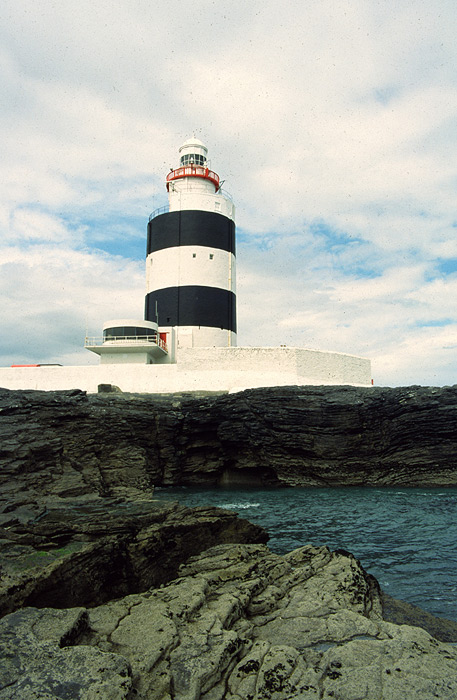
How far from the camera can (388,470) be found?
20.4 m

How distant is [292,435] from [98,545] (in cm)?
1457

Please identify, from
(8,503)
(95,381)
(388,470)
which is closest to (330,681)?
(8,503)

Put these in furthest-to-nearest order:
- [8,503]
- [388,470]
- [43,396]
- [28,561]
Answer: [388,470]
[43,396]
[8,503]
[28,561]

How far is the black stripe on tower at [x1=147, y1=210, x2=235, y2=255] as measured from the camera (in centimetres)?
3042

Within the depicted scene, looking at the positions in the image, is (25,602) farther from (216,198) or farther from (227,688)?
(216,198)

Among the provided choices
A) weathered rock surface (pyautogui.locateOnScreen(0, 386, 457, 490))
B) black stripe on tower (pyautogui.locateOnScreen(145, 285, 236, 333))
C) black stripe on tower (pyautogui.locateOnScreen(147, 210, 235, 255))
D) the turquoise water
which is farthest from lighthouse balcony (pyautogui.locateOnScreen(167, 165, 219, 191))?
the turquoise water

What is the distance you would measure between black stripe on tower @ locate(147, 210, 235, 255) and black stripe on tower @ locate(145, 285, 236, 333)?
10.0 feet

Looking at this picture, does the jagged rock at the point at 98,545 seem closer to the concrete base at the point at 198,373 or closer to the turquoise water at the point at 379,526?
the turquoise water at the point at 379,526

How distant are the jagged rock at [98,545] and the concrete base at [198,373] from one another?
17217 millimetres

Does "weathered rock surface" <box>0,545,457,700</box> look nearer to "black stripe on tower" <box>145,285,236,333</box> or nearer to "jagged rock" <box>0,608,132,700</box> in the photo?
"jagged rock" <box>0,608,132,700</box>

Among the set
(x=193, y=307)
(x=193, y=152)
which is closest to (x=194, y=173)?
(x=193, y=152)

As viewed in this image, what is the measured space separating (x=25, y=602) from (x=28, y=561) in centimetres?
81

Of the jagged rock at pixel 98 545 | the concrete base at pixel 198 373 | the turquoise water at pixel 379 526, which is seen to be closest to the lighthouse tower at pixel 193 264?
the concrete base at pixel 198 373

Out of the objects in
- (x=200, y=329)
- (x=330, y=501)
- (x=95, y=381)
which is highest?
(x=200, y=329)
